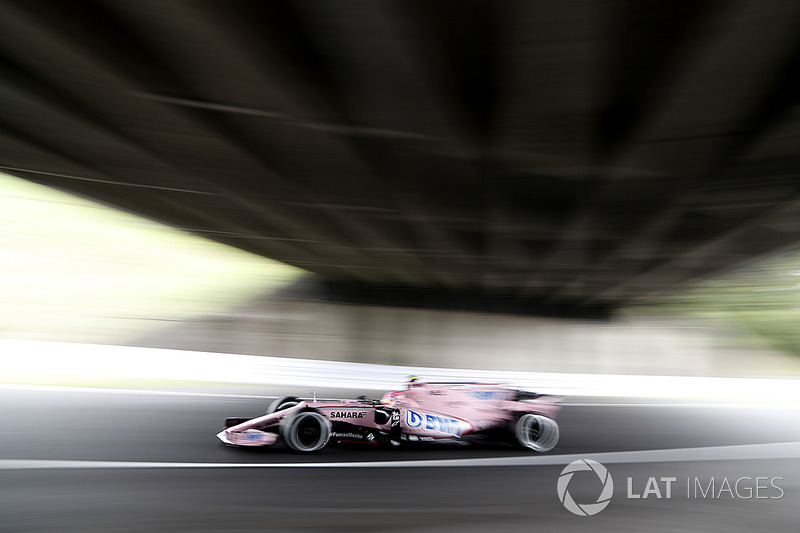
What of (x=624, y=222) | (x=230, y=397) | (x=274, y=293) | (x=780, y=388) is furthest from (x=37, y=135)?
(x=780, y=388)

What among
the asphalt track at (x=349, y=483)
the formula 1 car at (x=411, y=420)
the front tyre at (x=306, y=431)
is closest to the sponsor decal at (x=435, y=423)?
the formula 1 car at (x=411, y=420)

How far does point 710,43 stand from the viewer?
12.0ft

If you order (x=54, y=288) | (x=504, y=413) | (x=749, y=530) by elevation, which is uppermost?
(x=54, y=288)

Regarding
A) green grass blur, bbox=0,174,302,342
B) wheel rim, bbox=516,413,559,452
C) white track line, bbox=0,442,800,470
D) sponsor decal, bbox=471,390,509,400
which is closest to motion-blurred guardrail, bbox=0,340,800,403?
green grass blur, bbox=0,174,302,342

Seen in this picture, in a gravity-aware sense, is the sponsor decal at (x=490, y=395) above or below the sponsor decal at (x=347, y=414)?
above

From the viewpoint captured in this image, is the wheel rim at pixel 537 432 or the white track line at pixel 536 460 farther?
the wheel rim at pixel 537 432

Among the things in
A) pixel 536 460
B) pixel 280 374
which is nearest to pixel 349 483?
pixel 536 460

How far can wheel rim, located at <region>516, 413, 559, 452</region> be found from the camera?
6164 mm

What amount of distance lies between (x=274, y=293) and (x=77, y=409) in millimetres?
9568

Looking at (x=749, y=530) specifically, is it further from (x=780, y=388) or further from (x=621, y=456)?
(x=780, y=388)

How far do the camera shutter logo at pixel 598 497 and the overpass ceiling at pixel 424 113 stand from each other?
3251 millimetres

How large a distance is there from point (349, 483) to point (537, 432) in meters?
2.72

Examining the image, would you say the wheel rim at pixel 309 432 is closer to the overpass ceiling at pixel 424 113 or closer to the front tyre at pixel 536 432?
the front tyre at pixel 536 432

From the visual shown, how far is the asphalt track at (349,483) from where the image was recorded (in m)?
3.75
